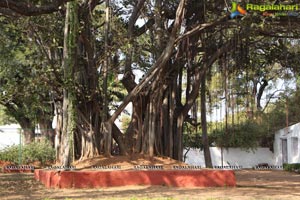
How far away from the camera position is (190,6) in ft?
44.8

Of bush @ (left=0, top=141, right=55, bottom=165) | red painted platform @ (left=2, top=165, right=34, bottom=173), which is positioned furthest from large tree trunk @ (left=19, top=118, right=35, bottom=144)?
red painted platform @ (left=2, top=165, right=34, bottom=173)

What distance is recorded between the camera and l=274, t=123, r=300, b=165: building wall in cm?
2177

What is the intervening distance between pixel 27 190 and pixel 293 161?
14763 mm

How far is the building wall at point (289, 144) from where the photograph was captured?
21766 millimetres

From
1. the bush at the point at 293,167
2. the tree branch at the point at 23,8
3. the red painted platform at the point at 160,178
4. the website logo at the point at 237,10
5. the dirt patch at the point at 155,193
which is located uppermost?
the website logo at the point at 237,10

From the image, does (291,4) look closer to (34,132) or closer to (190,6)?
(190,6)

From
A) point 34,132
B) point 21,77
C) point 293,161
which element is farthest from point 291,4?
point 34,132

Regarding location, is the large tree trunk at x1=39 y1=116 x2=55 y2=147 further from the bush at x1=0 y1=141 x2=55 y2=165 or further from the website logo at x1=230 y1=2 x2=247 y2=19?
the website logo at x1=230 y1=2 x2=247 y2=19

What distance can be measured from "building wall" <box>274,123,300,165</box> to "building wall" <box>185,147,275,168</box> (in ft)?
1.91

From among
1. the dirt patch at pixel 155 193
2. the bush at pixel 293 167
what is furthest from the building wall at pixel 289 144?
the dirt patch at pixel 155 193

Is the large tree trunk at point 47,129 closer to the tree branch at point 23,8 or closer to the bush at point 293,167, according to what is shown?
the bush at point 293,167

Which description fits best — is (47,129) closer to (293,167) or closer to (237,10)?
(293,167)

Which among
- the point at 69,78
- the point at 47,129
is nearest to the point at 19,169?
the point at 47,129

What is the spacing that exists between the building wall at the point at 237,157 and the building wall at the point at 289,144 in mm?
582
